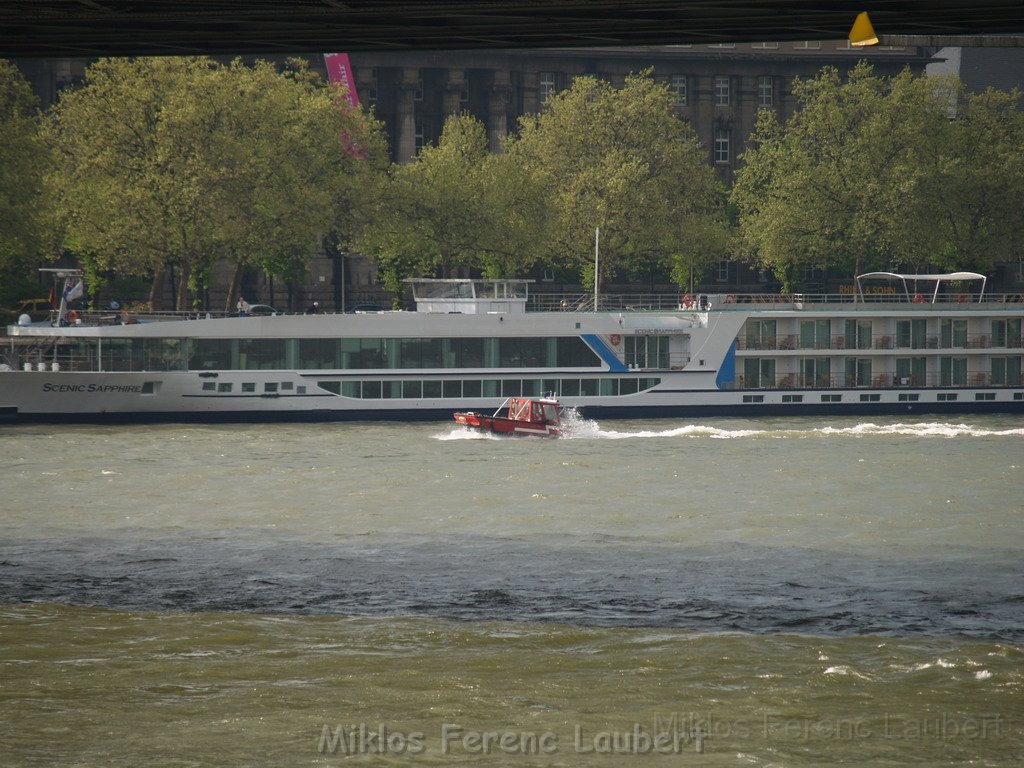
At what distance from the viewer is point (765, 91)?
109125 mm

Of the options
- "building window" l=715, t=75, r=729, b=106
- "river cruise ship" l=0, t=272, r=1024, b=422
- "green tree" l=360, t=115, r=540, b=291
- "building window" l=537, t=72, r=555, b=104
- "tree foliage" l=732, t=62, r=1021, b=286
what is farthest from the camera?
"building window" l=715, t=75, r=729, b=106

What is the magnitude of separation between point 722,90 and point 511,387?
191 ft

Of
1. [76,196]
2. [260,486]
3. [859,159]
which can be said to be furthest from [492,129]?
[260,486]

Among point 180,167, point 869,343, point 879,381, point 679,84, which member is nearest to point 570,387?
point 869,343

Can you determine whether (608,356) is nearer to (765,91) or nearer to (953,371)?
(953,371)

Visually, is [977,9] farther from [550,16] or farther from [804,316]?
[804,316]

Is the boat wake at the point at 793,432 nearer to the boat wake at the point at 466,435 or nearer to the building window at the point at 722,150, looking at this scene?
the boat wake at the point at 466,435

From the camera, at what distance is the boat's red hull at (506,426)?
49375 millimetres

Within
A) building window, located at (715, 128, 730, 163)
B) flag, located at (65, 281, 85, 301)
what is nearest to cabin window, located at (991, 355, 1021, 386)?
flag, located at (65, 281, 85, 301)

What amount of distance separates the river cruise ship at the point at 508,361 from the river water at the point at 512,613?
13169 millimetres

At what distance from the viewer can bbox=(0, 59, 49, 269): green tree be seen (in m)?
58.0

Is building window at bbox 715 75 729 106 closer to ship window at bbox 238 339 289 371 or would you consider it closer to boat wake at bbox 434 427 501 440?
ship window at bbox 238 339 289 371

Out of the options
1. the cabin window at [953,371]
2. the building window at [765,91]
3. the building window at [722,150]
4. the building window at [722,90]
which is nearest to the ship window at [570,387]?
the cabin window at [953,371]

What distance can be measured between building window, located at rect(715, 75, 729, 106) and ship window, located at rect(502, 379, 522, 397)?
57.5 meters
